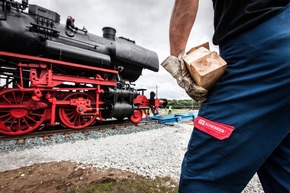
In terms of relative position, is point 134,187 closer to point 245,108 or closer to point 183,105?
point 245,108

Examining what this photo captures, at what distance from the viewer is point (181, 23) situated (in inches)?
38.2

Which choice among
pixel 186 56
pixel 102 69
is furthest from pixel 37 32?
pixel 186 56

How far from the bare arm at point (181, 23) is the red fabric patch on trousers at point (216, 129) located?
1.39 feet

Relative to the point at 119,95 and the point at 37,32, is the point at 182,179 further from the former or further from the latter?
the point at 119,95

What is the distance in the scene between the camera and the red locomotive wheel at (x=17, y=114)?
5137mm

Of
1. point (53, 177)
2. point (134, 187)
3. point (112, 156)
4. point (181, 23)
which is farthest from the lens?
point (112, 156)

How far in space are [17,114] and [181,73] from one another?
232 inches

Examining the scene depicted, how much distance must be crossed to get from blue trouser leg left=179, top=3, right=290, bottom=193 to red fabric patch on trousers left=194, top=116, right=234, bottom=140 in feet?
0.06

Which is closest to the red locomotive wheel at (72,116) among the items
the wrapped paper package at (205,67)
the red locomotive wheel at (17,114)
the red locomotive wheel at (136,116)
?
the red locomotive wheel at (17,114)

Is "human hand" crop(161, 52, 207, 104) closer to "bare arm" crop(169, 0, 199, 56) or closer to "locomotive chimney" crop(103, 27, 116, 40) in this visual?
"bare arm" crop(169, 0, 199, 56)

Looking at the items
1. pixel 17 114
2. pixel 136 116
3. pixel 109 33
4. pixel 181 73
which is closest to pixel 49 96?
pixel 17 114

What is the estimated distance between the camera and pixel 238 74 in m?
0.84

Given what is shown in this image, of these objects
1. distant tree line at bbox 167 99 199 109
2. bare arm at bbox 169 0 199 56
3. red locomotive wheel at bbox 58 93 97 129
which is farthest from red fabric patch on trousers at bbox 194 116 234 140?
distant tree line at bbox 167 99 199 109

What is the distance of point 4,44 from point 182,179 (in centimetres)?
598
